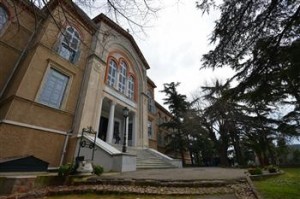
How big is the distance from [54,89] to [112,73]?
6096mm

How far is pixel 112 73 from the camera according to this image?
16.1 meters

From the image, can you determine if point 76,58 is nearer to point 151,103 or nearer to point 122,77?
point 122,77

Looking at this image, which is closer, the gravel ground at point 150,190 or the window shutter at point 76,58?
the gravel ground at point 150,190

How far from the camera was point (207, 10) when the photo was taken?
190 inches

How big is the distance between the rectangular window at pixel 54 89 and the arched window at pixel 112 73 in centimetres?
425

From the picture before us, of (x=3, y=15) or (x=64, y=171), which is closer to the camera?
(x=64, y=171)

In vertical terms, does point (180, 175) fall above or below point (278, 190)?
above

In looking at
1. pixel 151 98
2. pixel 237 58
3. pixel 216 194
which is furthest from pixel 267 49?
pixel 151 98

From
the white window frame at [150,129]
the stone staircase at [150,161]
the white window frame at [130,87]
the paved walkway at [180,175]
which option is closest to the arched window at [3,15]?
the white window frame at [130,87]

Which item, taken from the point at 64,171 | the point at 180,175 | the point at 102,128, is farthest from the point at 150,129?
the point at 64,171

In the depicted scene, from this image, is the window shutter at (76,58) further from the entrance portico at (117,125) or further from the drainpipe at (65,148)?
the drainpipe at (65,148)

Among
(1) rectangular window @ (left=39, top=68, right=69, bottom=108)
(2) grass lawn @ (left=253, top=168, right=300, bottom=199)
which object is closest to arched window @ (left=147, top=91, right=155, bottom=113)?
(1) rectangular window @ (left=39, top=68, right=69, bottom=108)

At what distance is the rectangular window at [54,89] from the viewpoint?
10.1m

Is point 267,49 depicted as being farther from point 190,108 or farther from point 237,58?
point 190,108
